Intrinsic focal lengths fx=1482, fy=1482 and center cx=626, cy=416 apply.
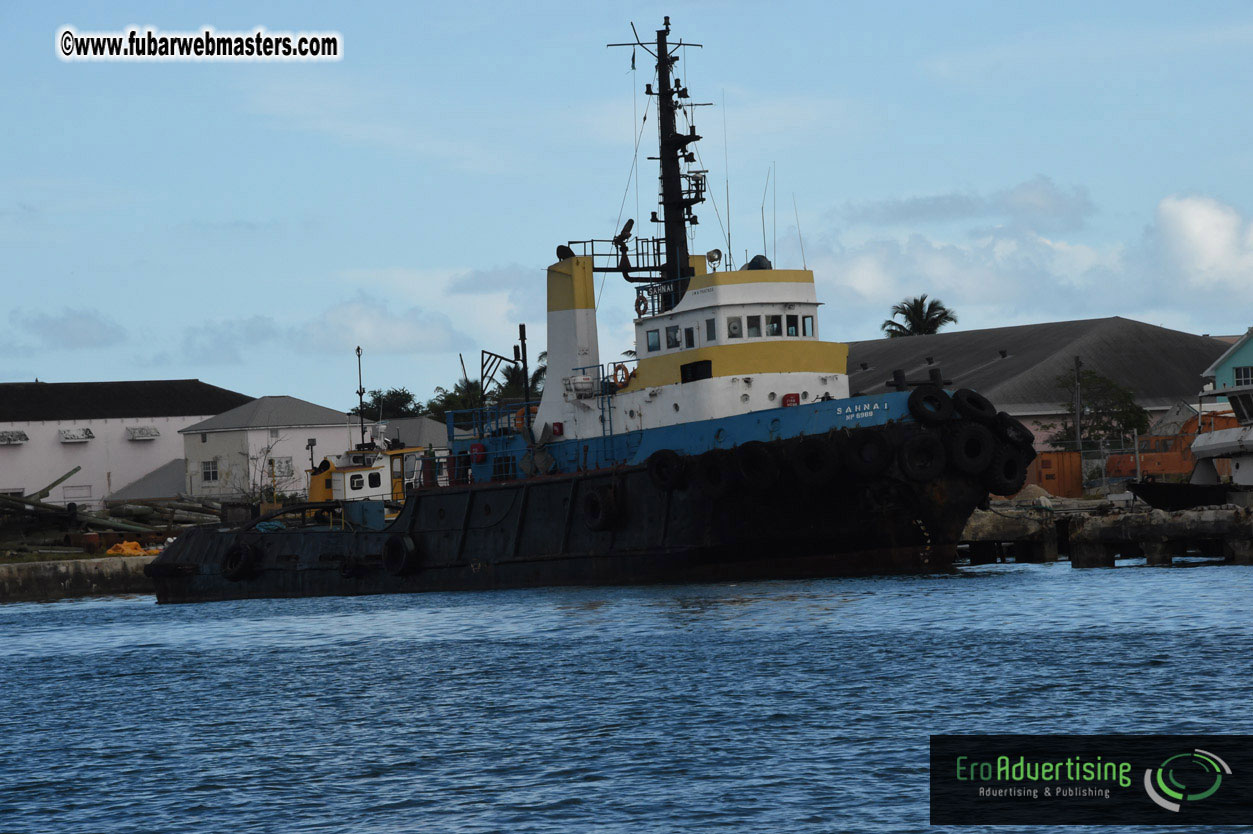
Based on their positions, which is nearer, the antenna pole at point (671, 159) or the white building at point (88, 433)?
the antenna pole at point (671, 159)

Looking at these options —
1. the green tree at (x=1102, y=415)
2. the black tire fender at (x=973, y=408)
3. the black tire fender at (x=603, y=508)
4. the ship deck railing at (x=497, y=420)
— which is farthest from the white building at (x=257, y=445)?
the black tire fender at (x=973, y=408)

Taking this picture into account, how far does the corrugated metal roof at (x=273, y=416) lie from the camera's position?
8288cm

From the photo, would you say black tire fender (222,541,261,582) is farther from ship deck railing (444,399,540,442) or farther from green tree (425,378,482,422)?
green tree (425,378,482,422)

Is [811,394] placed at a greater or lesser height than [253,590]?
greater

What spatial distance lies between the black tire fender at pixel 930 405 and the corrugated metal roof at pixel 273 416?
59263 mm

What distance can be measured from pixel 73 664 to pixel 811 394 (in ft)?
50.7

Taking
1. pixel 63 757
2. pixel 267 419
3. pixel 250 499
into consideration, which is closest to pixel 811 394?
pixel 63 757

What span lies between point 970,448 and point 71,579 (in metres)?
32.3

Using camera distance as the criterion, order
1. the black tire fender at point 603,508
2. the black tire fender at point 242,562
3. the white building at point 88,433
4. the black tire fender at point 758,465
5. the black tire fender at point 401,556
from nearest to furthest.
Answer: the black tire fender at point 758,465 → the black tire fender at point 603,508 → the black tire fender at point 401,556 → the black tire fender at point 242,562 → the white building at point 88,433

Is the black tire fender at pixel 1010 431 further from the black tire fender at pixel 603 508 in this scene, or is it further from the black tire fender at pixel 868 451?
the black tire fender at pixel 603 508

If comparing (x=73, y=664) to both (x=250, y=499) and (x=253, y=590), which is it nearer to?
(x=253, y=590)

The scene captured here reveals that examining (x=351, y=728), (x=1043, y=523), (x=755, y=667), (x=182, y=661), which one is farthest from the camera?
(x=1043, y=523)

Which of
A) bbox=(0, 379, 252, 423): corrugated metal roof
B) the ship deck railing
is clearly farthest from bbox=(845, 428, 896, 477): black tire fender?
bbox=(0, 379, 252, 423): corrugated metal roof

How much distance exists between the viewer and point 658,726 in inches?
671
